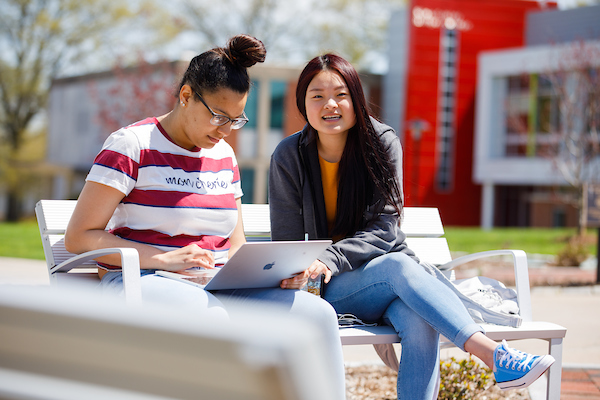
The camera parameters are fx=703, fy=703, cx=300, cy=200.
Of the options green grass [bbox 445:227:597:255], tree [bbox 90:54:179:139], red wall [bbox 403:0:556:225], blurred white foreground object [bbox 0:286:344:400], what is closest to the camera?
blurred white foreground object [bbox 0:286:344:400]

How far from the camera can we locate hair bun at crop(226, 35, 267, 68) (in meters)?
2.88

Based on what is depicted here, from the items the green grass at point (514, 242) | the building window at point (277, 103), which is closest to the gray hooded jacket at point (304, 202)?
the green grass at point (514, 242)

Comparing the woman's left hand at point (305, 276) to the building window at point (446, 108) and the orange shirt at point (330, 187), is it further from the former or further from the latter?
the building window at point (446, 108)

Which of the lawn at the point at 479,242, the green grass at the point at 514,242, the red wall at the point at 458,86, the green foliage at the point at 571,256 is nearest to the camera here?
the green foliage at the point at 571,256

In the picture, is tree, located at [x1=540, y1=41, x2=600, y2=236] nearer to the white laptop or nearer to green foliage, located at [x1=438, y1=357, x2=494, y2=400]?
green foliage, located at [x1=438, y1=357, x2=494, y2=400]

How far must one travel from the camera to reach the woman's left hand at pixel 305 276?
106 inches

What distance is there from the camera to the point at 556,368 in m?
2.87

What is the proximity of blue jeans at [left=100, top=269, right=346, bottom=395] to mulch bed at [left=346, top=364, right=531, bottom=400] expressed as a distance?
3.68ft

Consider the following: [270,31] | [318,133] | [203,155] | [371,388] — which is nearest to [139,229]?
[203,155]

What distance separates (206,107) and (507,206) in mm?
28085

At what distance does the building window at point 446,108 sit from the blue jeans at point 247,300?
1105 inches

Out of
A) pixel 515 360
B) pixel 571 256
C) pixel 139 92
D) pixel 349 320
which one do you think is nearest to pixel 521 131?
pixel 139 92

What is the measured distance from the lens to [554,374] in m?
2.85

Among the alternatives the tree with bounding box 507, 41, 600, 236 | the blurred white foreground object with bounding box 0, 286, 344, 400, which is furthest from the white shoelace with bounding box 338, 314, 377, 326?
the tree with bounding box 507, 41, 600, 236
